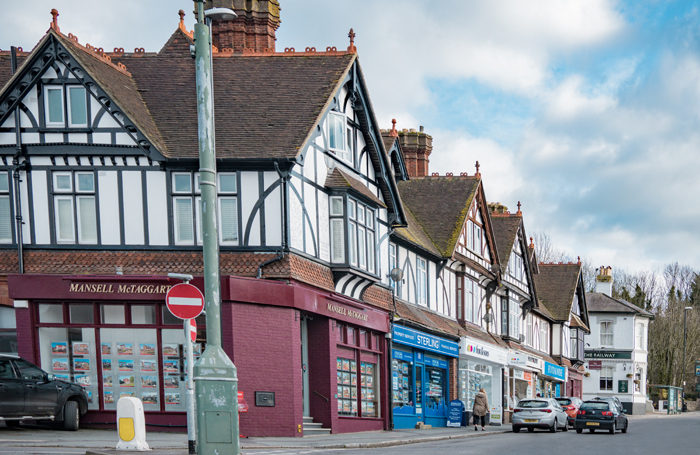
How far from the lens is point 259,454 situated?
15.5m

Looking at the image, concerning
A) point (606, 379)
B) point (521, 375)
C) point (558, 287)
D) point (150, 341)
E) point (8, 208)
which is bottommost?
point (606, 379)

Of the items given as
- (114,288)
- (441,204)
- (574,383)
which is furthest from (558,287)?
(114,288)

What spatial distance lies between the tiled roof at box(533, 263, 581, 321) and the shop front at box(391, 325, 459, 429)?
77.6 ft

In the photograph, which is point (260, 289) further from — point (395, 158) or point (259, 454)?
point (395, 158)

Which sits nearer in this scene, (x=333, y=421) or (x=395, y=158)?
(x=333, y=421)

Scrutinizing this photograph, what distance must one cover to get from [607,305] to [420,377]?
43.9 m

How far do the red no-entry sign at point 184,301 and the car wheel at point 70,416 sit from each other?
7.04 meters

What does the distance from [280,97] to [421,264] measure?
1218cm

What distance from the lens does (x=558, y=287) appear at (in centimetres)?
5797

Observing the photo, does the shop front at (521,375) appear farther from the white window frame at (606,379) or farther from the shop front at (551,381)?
the white window frame at (606,379)

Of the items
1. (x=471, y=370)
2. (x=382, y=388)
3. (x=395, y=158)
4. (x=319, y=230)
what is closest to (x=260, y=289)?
(x=319, y=230)

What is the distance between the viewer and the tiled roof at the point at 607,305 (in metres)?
70.8

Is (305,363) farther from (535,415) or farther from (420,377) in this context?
(535,415)

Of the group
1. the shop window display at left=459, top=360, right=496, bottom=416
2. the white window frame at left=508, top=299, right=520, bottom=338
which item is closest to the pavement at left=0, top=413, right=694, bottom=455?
the shop window display at left=459, top=360, right=496, bottom=416
